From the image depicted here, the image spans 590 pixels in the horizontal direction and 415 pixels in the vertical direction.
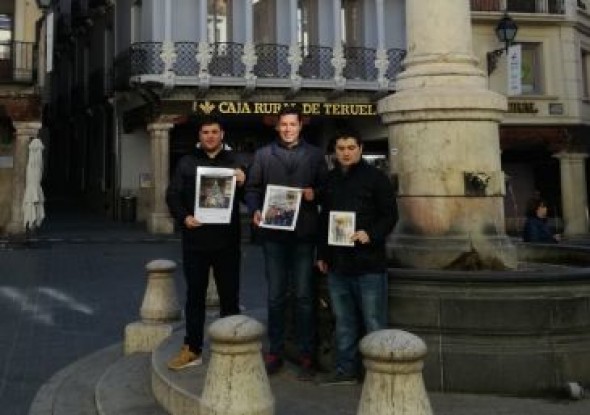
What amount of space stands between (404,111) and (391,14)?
22.2m

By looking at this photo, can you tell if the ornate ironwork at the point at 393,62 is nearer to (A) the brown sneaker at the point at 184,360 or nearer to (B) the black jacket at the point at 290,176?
(B) the black jacket at the point at 290,176

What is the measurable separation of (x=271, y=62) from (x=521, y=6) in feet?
33.6

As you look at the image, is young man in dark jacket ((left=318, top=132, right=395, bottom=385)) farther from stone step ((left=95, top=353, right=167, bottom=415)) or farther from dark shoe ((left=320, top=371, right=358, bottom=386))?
stone step ((left=95, top=353, right=167, bottom=415))

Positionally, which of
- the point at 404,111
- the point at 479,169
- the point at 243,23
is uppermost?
the point at 243,23

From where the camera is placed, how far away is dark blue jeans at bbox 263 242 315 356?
5.11 m

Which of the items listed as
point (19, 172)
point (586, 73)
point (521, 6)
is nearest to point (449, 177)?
point (19, 172)

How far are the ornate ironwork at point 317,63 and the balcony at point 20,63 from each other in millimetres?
8536

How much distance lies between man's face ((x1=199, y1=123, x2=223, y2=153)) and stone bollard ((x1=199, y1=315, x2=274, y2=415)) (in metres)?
1.71

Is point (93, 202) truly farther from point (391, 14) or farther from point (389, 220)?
point (389, 220)

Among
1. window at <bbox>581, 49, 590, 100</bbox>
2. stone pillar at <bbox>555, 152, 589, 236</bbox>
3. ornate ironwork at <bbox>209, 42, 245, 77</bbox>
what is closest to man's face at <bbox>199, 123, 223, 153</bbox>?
ornate ironwork at <bbox>209, 42, 245, 77</bbox>

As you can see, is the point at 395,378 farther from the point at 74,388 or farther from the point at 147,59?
the point at 147,59

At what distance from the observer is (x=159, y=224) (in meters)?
23.6

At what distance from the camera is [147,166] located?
27.3 meters

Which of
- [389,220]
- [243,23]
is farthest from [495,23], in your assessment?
[389,220]
